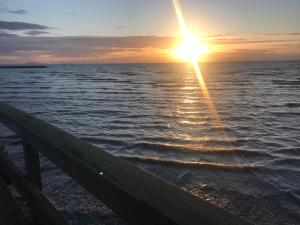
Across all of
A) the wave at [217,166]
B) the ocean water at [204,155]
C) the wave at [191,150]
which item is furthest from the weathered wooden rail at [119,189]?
the wave at [191,150]

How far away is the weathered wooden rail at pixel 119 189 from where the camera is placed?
136 cm

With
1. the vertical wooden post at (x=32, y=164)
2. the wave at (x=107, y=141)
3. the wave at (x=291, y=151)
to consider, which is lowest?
the wave at (x=291, y=151)

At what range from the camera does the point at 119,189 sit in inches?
62.7

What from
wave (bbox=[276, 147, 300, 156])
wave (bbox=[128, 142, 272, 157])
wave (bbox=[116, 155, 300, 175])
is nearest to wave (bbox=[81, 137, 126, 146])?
wave (bbox=[128, 142, 272, 157])

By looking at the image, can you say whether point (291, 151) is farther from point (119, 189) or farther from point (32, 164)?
point (119, 189)

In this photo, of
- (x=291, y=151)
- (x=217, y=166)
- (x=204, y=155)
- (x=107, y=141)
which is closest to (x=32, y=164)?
(x=217, y=166)

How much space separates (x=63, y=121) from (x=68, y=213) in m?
11.8

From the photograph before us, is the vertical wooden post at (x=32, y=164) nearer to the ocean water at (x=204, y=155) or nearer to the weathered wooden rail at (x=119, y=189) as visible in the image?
the weathered wooden rail at (x=119, y=189)

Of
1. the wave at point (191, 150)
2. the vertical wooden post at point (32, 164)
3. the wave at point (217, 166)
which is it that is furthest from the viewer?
the wave at point (191, 150)

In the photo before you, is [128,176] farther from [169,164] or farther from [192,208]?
[169,164]

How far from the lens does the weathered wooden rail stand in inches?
53.7

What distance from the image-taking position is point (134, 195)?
1.52 meters

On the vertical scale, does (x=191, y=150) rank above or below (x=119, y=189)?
below

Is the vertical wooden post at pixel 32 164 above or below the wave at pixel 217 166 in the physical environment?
above
